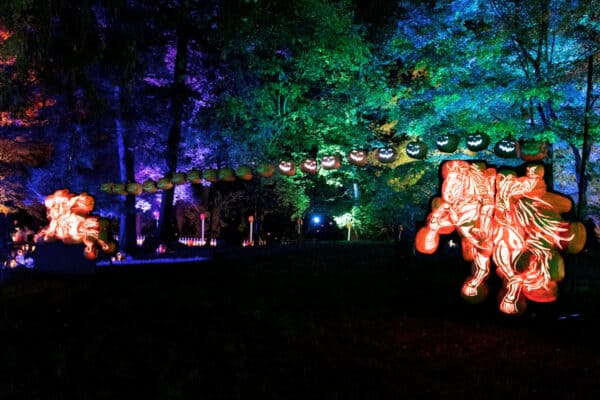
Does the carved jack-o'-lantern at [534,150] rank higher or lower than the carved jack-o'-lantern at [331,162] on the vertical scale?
lower

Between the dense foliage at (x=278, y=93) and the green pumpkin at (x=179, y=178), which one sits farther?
the green pumpkin at (x=179, y=178)

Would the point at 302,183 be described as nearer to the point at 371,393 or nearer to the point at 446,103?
the point at 446,103

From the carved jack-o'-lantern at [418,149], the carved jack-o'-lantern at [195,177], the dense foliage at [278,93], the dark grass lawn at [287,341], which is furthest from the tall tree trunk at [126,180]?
the carved jack-o'-lantern at [418,149]

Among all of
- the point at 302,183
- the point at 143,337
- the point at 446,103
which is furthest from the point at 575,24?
the point at 302,183

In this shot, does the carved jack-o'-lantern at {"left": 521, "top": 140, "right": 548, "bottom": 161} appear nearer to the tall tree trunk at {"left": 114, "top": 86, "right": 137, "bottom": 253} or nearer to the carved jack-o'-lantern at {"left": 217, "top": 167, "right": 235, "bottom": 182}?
the carved jack-o'-lantern at {"left": 217, "top": 167, "right": 235, "bottom": 182}

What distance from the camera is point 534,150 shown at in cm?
863

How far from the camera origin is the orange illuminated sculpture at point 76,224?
15.1 meters

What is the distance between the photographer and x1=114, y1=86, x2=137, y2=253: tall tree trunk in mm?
20594

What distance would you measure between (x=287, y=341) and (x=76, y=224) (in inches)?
419

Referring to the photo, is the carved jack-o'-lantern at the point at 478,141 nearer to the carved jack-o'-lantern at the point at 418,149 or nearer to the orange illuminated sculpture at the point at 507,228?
the orange illuminated sculpture at the point at 507,228

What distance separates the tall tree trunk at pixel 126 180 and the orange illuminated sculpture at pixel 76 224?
18.0 ft

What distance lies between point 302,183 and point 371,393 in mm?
23091

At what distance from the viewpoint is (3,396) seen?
4.93 metres

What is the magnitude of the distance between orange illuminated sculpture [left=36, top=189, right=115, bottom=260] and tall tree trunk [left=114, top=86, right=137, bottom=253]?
550 cm
